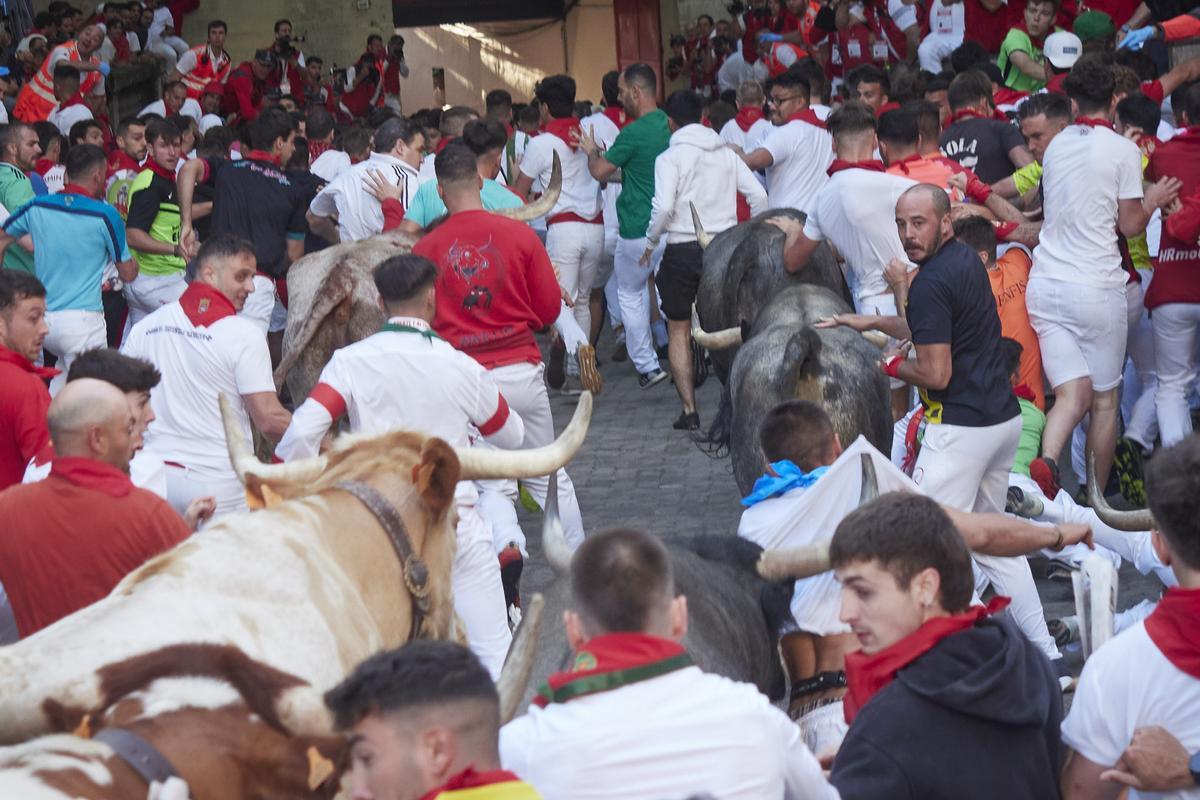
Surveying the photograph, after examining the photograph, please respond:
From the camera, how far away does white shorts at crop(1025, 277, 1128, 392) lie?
802 centimetres

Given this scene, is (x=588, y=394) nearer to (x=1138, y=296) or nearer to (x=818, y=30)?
(x=1138, y=296)

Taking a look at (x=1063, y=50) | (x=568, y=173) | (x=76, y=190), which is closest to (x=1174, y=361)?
(x=1063, y=50)

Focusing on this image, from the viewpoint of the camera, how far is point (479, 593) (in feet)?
19.0

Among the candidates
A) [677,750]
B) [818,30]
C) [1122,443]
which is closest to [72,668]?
[677,750]

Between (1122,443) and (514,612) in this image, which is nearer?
(514,612)

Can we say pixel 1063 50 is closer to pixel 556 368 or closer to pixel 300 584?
pixel 556 368

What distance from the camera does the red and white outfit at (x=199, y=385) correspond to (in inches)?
257

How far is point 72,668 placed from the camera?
3002 millimetres

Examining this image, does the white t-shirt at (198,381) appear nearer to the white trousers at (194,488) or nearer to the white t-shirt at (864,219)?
the white trousers at (194,488)

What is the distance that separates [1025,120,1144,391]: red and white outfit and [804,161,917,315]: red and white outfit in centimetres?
73

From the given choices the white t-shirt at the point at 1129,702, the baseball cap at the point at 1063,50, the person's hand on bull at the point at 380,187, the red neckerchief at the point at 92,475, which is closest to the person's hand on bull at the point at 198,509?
the red neckerchief at the point at 92,475

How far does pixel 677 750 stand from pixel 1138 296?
21.2 ft

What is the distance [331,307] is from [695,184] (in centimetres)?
351

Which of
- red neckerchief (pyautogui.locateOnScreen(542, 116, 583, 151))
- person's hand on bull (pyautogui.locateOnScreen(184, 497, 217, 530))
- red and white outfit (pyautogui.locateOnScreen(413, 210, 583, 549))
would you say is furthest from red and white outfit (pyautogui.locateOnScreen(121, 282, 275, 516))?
red neckerchief (pyautogui.locateOnScreen(542, 116, 583, 151))
